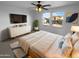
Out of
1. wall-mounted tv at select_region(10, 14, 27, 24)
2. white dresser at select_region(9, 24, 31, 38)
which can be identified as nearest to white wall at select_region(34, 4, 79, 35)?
wall-mounted tv at select_region(10, 14, 27, 24)

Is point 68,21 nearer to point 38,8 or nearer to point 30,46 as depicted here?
point 38,8

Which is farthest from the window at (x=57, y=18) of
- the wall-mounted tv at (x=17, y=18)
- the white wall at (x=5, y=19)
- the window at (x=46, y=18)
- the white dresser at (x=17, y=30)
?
the white wall at (x=5, y=19)

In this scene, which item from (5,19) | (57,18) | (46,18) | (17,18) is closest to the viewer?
(5,19)

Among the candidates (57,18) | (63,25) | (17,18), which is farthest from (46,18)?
(17,18)

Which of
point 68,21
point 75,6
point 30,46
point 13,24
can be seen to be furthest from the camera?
point 13,24

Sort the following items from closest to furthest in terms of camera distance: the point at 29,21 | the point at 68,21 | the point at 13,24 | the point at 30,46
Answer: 1. the point at 30,46
2. the point at 68,21
3. the point at 13,24
4. the point at 29,21

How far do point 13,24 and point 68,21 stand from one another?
130 inches

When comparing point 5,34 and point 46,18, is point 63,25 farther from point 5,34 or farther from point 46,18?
point 5,34

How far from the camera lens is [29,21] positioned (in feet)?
19.5

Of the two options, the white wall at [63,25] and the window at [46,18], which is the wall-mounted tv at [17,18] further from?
the window at [46,18]

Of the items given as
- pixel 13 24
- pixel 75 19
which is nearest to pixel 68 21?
pixel 75 19

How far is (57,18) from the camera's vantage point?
5.14m

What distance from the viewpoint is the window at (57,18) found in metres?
4.78

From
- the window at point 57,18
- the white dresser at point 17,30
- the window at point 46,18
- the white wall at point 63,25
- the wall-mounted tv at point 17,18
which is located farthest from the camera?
the window at point 46,18
